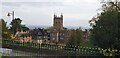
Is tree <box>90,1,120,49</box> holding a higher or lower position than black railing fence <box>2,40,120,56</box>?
higher

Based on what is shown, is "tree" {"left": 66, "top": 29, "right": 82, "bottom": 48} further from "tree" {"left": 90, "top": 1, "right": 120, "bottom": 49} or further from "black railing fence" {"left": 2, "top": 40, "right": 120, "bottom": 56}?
"black railing fence" {"left": 2, "top": 40, "right": 120, "bottom": 56}

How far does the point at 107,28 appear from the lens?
684 cm

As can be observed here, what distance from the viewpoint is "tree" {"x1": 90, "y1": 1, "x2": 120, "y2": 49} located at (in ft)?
21.6

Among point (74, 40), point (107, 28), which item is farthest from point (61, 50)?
point (74, 40)

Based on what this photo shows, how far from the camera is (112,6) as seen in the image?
7.41 metres

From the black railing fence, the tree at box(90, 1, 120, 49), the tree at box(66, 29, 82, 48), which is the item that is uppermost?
the tree at box(90, 1, 120, 49)

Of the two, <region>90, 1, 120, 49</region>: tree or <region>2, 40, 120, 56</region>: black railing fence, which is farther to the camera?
<region>90, 1, 120, 49</region>: tree

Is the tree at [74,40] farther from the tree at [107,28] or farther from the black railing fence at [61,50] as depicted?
the black railing fence at [61,50]

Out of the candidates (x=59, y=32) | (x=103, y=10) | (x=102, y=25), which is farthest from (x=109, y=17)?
(x=59, y=32)

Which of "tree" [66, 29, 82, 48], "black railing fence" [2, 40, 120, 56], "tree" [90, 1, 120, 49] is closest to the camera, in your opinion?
"black railing fence" [2, 40, 120, 56]

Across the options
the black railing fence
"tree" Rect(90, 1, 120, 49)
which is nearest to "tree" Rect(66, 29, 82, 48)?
"tree" Rect(90, 1, 120, 49)

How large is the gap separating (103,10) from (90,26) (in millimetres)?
688

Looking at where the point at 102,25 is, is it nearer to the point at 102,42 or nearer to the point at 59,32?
the point at 102,42

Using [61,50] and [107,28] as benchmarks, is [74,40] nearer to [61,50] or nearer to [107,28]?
[107,28]
